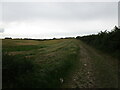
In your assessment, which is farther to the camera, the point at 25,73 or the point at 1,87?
the point at 25,73

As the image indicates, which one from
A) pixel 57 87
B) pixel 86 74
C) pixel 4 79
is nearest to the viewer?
pixel 4 79

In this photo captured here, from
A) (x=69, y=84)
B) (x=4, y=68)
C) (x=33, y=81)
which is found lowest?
(x=69, y=84)

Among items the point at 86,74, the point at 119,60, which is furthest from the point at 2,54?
the point at 119,60

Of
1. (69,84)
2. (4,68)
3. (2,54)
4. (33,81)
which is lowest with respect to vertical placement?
(69,84)

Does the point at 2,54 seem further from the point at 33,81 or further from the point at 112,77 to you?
the point at 112,77

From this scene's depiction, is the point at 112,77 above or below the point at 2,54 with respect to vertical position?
below

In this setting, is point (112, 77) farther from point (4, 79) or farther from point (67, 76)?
point (4, 79)

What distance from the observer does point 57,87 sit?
8.12 meters

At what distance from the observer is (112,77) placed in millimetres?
10078

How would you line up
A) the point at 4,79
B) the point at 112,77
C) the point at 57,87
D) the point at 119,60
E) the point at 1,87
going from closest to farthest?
the point at 1,87
the point at 4,79
the point at 57,87
the point at 112,77
the point at 119,60

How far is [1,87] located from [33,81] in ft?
4.41

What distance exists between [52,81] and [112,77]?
157 inches

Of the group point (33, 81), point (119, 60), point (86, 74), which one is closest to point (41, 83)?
point (33, 81)

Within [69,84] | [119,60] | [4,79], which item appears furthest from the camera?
[119,60]
